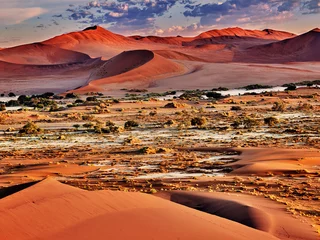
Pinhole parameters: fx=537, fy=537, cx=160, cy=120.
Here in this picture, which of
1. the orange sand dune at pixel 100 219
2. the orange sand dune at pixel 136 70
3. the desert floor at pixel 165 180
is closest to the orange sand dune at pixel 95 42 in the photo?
the orange sand dune at pixel 136 70

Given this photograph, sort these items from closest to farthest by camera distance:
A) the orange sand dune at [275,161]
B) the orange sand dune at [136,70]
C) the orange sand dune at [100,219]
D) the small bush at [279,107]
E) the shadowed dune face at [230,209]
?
the orange sand dune at [100,219], the shadowed dune face at [230,209], the orange sand dune at [275,161], the small bush at [279,107], the orange sand dune at [136,70]

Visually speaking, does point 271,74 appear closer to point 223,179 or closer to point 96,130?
point 96,130

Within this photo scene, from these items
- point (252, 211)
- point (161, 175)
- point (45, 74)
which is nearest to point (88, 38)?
point (45, 74)

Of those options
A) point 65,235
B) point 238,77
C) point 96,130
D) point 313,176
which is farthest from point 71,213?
point 238,77

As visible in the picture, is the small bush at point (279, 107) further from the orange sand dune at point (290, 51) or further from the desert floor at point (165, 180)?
the orange sand dune at point (290, 51)

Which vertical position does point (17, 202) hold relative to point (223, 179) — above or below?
above

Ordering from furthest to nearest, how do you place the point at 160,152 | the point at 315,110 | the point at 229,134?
the point at 315,110 → the point at 229,134 → the point at 160,152

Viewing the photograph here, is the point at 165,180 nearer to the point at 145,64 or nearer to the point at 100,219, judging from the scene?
the point at 100,219
